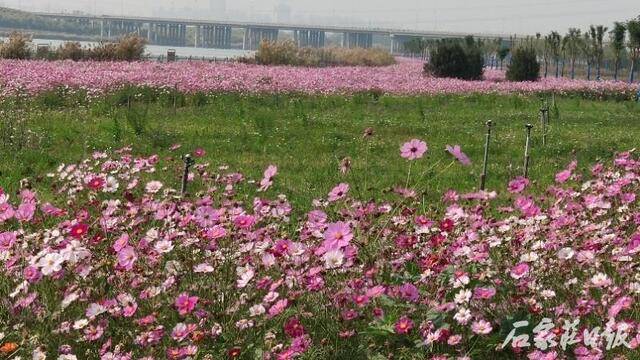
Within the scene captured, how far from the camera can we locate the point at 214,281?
11.3ft

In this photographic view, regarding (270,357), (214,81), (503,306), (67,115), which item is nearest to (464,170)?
(503,306)

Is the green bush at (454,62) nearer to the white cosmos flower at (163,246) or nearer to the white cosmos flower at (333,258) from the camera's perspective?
the white cosmos flower at (163,246)

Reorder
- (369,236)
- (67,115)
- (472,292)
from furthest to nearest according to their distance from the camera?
(67,115), (369,236), (472,292)

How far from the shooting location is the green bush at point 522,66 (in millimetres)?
39906

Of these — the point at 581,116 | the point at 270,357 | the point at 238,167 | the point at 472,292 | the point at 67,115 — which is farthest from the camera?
the point at 581,116

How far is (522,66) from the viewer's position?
39969 mm

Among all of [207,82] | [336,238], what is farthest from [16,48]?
[336,238]

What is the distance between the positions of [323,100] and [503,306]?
58.9 feet

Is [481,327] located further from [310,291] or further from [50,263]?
[50,263]

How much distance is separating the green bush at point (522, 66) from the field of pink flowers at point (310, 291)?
3755 cm

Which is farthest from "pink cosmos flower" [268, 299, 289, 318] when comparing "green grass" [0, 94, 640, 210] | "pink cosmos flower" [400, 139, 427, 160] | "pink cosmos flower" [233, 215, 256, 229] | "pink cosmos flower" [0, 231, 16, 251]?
"green grass" [0, 94, 640, 210]

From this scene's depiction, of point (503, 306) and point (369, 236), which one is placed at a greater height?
point (369, 236)

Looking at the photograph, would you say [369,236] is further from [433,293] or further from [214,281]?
[214,281]

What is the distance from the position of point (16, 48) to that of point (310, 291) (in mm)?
35946
